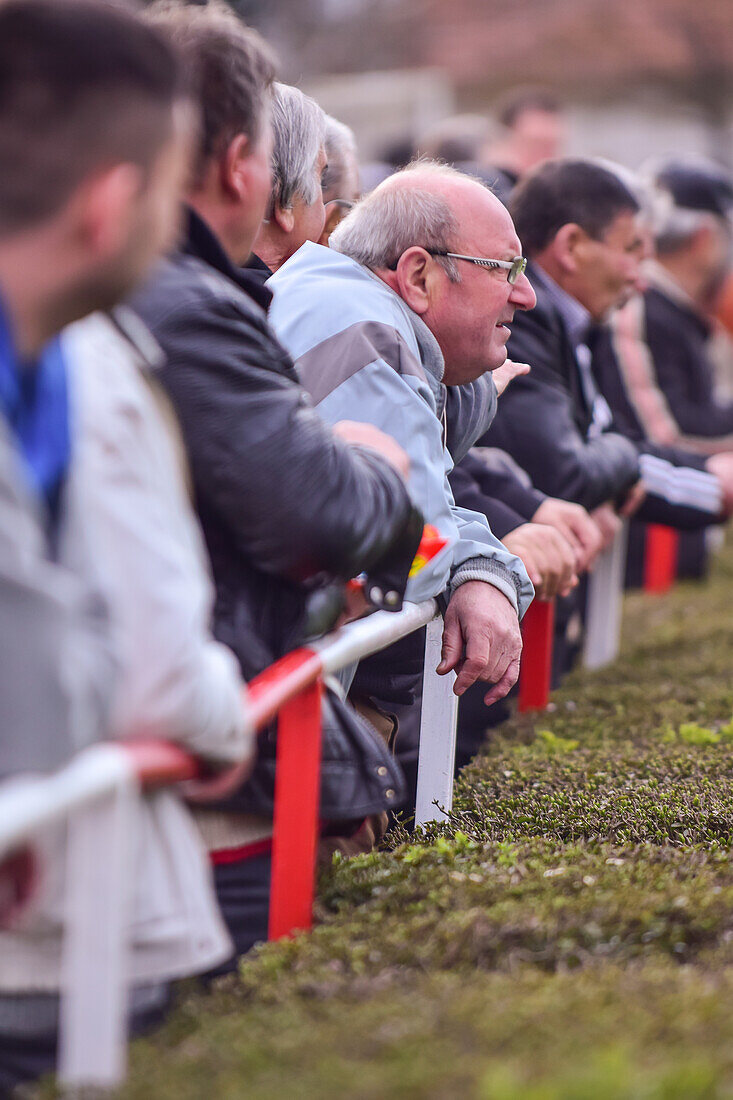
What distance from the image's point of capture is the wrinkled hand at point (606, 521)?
17.9 feet

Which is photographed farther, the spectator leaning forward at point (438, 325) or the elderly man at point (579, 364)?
the elderly man at point (579, 364)

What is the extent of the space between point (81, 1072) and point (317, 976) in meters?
0.57

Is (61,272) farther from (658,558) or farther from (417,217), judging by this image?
(658,558)

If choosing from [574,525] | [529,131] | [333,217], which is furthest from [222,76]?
[529,131]

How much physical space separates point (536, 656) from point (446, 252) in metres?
1.89

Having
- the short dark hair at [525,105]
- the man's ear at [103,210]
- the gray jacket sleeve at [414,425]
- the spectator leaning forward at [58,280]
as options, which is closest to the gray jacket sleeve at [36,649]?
the spectator leaning forward at [58,280]

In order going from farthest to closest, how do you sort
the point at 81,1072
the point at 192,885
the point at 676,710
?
the point at 676,710, the point at 192,885, the point at 81,1072

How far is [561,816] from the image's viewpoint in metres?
3.62

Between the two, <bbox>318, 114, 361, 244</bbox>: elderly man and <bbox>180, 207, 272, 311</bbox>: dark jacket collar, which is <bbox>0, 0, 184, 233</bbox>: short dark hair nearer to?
<bbox>180, 207, 272, 311</bbox>: dark jacket collar

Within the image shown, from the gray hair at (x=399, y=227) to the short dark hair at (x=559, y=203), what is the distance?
187 cm

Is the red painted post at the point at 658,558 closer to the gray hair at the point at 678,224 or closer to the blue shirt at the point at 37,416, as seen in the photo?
the gray hair at the point at 678,224

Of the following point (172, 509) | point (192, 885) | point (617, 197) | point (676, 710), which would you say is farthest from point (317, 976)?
point (617, 197)

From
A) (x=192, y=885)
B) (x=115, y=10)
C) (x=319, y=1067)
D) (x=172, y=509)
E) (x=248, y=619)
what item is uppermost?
(x=115, y=10)

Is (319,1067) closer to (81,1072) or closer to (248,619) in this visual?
(81,1072)
